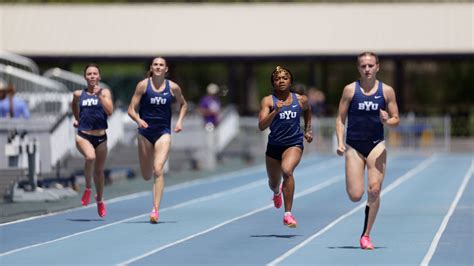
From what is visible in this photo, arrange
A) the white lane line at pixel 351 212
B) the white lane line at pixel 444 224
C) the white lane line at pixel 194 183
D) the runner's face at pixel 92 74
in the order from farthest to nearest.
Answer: the white lane line at pixel 194 183
the runner's face at pixel 92 74
the white lane line at pixel 351 212
the white lane line at pixel 444 224

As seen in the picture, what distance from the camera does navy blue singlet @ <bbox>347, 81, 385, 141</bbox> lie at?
47.2 feet

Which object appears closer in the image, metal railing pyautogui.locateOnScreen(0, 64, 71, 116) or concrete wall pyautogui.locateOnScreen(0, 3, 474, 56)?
metal railing pyautogui.locateOnScreen(0, 64, 71, 116)

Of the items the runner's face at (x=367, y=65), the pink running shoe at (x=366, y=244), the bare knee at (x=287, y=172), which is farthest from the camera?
the bare knee at (x=287, y=172)

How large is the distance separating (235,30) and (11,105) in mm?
33873

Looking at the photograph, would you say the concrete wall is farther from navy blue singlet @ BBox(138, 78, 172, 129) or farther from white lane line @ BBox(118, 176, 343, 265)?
navy blue singlet @ BBox(138, 78, 172, 129)

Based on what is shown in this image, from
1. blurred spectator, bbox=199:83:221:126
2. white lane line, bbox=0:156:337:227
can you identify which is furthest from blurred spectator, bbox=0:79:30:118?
blurred spectator, bbox=199:83:221:126

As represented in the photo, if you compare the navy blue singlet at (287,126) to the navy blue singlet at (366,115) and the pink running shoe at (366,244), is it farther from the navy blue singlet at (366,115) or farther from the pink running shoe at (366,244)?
the pink running shoe at (366,244)

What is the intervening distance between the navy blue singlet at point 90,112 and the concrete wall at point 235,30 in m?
38.6

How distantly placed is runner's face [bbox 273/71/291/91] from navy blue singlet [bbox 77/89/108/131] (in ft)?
11.2

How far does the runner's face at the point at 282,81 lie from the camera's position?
1611cm

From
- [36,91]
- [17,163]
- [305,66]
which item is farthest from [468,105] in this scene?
[17,163]

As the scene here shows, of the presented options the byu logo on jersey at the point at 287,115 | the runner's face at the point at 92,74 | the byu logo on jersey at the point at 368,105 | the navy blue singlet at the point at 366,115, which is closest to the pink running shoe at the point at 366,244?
the navy blue singlet at the point at 366,115

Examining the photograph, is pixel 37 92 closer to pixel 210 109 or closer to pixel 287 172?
pixel 210 109

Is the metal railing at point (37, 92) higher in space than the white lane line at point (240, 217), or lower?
higher
